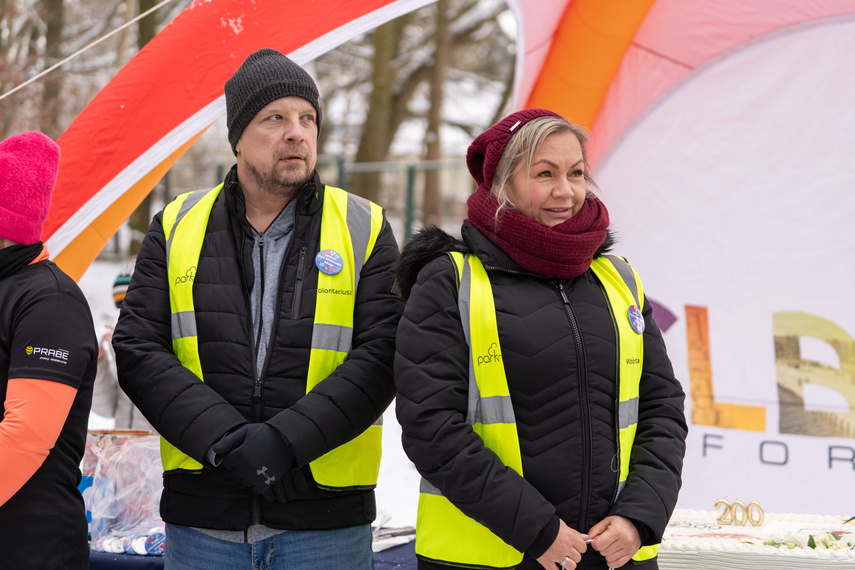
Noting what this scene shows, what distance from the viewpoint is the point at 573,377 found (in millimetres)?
1815

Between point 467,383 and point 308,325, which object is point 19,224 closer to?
point 308,325

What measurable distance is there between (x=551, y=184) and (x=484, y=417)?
54 cm

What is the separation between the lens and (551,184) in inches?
76.1

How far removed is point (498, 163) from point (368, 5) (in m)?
1.21

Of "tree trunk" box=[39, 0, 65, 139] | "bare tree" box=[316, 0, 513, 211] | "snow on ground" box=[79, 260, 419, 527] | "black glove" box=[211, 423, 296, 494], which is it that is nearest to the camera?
"black glove" box=[211, 423, 296, 494]

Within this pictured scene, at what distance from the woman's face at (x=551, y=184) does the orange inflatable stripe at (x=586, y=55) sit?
7.26 feet

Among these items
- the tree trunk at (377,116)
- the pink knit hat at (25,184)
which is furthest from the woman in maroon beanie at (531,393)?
the tree trunk at (377,116)

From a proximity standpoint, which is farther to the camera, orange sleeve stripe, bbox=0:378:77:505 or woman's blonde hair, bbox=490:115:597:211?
woman's blonde hair, bbox=490:115:597:211

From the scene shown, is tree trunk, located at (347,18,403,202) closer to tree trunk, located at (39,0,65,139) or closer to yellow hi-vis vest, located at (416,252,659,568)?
tree trunk, located at (39,0,65,139)

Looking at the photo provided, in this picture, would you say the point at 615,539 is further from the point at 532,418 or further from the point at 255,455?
the point at 255,455

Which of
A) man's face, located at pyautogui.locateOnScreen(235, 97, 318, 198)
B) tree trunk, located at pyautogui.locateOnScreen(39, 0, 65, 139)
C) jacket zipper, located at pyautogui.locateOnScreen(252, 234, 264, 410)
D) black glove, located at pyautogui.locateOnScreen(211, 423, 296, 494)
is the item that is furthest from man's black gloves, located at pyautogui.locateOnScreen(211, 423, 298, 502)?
tree trunk, located at pyautogui.locateOnScreen(39, 0, 65, 139)

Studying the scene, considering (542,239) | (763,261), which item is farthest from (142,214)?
(542,239)

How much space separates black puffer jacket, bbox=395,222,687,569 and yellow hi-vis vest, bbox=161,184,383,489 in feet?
0.81

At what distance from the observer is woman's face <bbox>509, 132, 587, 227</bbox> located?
1.93m
